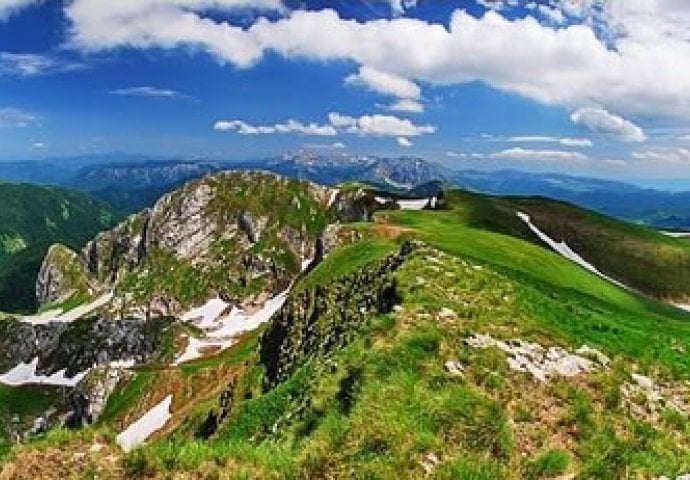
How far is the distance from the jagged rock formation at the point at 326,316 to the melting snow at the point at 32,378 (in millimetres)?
121924

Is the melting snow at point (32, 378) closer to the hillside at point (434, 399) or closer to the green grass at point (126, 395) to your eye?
Result: the green grass at point (126, 395)

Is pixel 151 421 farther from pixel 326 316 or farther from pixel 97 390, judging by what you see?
pixel 326 316

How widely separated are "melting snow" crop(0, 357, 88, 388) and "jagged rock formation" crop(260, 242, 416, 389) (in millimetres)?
121924

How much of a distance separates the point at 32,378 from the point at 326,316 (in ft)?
480

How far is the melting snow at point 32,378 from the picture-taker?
6560 inches

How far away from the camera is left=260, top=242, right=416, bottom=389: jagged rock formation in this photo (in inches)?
1355

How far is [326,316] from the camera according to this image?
42.9 metres

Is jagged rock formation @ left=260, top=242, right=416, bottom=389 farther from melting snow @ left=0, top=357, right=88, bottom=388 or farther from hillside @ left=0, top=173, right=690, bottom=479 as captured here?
melting snow @ left=0, top=357, right=88, bottom=388

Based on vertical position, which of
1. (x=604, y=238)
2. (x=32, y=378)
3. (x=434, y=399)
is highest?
(x=434, y=399)

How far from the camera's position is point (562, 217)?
16350 cm

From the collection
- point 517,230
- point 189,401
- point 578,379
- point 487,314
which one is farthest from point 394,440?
point 517,230

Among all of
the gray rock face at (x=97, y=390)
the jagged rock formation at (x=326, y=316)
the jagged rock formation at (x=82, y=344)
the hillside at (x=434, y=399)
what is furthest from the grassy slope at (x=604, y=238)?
the hillside at (x=434, y=399)

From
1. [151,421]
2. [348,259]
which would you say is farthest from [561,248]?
[348,259]

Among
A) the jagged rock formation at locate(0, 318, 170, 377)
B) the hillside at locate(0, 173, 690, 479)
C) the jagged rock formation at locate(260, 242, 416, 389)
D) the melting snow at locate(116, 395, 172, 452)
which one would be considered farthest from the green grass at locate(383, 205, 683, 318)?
the jagged rock formation at locate(0, 318, 170, 377)
